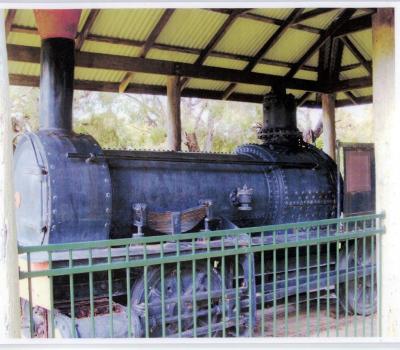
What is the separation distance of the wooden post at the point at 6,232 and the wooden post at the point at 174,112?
15.2 feet

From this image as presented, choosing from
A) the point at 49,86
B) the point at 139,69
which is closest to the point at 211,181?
the point at 49,86

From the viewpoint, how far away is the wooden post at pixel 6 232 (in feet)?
8.63

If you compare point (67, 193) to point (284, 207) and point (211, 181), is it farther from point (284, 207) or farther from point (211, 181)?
point (284, 207)

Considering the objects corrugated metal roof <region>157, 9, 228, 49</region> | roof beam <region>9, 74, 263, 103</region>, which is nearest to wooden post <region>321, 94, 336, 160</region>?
roof beam <region>9, 74, 263, 103</region>

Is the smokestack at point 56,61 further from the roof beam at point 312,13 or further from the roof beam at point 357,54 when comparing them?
the roof beam at point 357,54

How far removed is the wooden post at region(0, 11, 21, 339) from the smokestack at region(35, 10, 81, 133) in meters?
1.59

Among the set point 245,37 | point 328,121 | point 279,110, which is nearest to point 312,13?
point 245,37

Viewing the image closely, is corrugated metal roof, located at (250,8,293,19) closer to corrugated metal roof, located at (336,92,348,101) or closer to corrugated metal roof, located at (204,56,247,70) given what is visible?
corrugated metal roof, located at (204,56,247,70)

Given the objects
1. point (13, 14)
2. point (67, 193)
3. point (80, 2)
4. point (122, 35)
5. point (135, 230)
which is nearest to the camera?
point (80, 2)

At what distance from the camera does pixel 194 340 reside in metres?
3.04

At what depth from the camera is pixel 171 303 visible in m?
4.36

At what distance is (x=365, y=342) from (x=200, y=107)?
16.8 m

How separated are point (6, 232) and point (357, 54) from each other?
766cm

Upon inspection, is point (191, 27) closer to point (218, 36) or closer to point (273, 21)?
point (218, 36)
